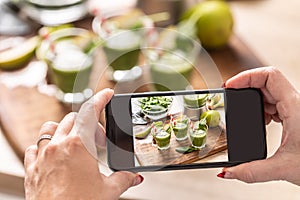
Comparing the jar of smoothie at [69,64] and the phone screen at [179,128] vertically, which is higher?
the phone screen at [179,128]

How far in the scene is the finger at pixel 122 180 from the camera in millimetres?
890

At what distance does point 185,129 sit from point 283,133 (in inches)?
5.2

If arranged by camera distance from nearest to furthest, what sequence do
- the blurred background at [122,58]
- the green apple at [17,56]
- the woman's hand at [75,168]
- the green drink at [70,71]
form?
the woman's hand at [75,168], the blurred background at [122,58], the green drink at [70,71], the green apple at [17,56]

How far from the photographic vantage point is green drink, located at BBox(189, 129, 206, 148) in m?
0.95

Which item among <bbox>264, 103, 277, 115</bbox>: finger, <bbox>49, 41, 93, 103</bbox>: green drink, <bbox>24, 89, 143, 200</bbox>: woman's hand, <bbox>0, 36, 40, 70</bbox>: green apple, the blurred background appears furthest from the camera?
<bbox>0, 36, 40, 70</bbox>: green apple

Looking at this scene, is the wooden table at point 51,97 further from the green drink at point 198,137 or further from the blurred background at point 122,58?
the green drink at point 198,137

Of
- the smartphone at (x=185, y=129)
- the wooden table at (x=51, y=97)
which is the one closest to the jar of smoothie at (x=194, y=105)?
the smartphone at (x=185, y=129)

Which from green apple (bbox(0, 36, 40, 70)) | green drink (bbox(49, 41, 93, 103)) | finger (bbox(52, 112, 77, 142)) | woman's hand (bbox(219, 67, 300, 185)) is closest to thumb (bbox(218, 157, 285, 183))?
woman's hand (bbox(219, 67, 300, 185))

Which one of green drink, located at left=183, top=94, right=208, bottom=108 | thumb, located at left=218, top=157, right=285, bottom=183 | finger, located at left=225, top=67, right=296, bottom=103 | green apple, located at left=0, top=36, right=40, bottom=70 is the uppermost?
finger, located at left=225, top=67, right=296, bottom=103

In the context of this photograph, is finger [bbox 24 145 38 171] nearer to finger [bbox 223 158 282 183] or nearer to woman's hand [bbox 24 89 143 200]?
woman's hand [bbox 24 89 143 200]

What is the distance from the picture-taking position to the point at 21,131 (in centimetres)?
126

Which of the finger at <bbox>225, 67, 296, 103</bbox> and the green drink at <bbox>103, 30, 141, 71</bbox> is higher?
the finger at <bbox>225, 67, 296, 103</bbox>

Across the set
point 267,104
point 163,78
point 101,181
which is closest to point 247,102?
point 267,104

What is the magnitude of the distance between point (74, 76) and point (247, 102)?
0.44 meters
